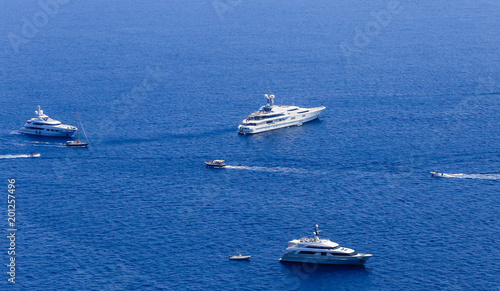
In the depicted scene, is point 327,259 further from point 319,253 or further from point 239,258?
point 239,258

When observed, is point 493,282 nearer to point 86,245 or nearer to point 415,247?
point 415,247

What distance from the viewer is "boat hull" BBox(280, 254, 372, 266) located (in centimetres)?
18618

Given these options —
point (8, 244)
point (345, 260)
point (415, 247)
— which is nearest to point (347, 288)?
point (345, 260)

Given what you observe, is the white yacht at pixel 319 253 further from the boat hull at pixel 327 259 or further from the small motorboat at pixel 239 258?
the small motorboat at pixel 239 258

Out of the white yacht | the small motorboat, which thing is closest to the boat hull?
the white yacht

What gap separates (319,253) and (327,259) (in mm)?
2626

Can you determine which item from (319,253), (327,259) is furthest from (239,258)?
(327,259)

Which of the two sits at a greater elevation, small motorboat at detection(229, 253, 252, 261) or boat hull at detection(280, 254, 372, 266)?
small motorboat at detection(229, 253, 252, 261)

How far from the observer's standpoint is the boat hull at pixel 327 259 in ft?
611

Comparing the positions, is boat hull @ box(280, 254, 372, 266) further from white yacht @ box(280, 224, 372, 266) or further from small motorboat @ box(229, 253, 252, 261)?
small motorboat @ box(229, 253, 252, 261)

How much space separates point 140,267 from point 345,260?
171ft

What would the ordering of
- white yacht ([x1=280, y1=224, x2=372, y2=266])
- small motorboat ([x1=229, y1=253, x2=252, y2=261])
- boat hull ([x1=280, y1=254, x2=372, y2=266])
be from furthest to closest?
1. small motorboat ([x1=229, y1=253, x2=252, y2=261])
2. white yacht ([x1=280, y1=224, x2=372, y2=266])
3. boat hull ([x1=280, y1=254, x2=372, y2=266])

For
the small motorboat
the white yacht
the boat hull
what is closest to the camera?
the boat hull

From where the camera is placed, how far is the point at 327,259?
188875 mm
